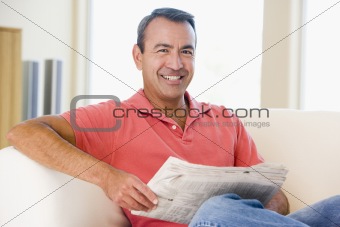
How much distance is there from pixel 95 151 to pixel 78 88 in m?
2.91

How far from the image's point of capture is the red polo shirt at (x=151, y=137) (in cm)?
141

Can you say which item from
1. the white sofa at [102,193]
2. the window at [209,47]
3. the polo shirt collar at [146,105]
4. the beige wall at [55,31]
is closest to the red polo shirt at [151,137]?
the polo shirt collar at [146,105]

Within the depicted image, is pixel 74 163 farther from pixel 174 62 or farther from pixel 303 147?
pixel 303 147

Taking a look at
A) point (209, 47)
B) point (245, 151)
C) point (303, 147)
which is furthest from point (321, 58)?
point (245, 151)

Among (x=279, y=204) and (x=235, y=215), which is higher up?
(x=235, y=215)

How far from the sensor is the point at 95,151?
1.40 meters

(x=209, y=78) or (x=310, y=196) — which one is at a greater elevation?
(x=209, y=78)

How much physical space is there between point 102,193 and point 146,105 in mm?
333

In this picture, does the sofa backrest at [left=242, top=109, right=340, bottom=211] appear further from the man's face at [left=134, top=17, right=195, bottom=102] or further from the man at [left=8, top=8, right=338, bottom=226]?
the man's face at [left=134, top=17, right=195, bottom=102]

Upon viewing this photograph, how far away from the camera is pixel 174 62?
5.32 feet

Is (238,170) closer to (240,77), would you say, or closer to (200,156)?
(200,156)

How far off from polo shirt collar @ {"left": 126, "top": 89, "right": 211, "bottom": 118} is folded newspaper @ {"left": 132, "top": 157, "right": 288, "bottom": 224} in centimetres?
41

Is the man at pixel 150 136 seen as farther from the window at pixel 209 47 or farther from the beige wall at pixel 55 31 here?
the beige wall at pixel 55 31

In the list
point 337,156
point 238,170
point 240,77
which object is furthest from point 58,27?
point 238,170
